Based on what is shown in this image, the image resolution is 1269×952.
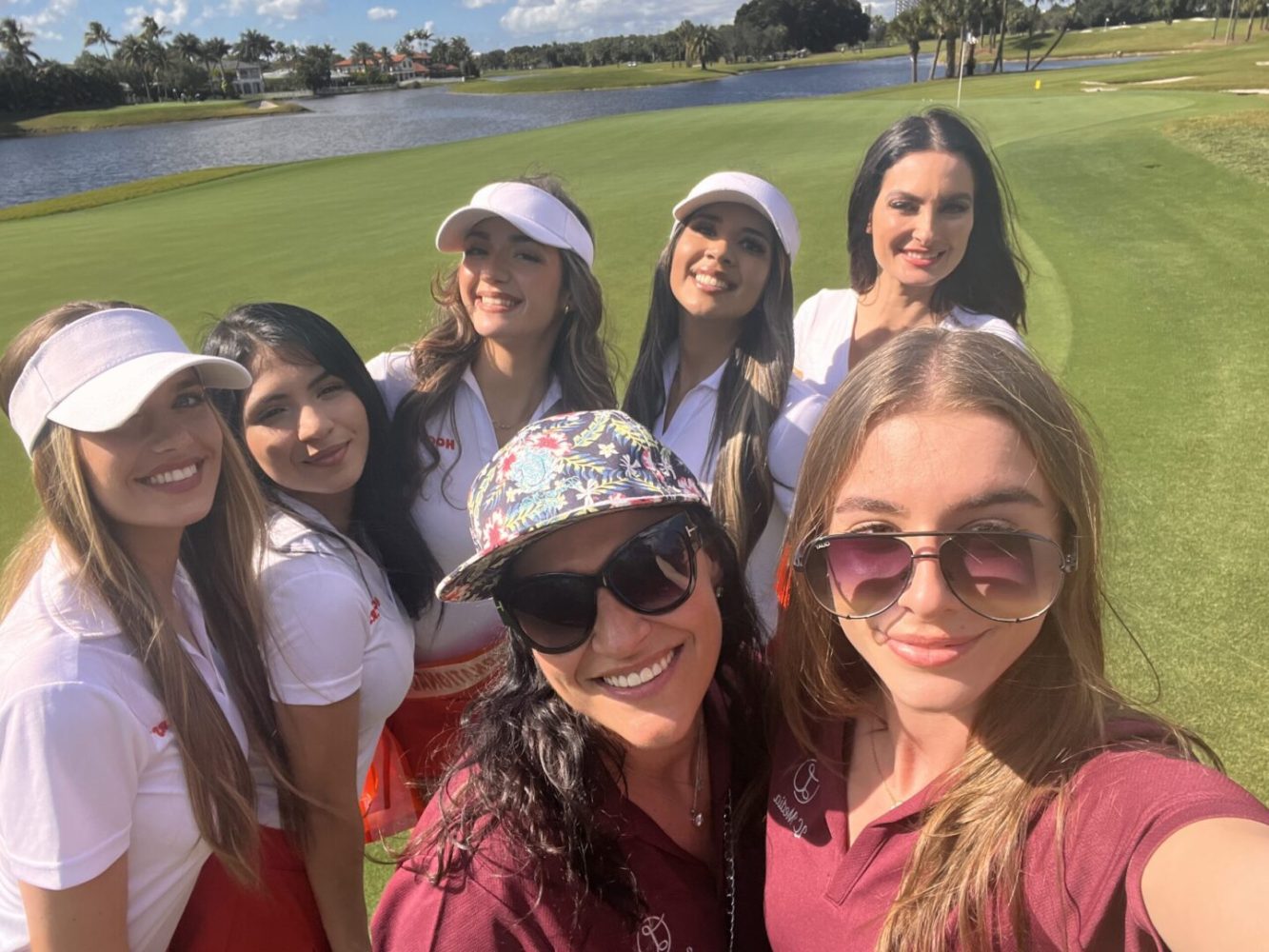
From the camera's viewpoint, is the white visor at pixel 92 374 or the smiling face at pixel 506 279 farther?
the smiling face at pixel 506 279

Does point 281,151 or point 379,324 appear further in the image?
point 281,151

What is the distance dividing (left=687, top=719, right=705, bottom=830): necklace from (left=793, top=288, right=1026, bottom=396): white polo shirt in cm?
190

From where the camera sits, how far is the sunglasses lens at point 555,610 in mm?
1471

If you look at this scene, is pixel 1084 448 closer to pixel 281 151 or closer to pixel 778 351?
pixel 778 351

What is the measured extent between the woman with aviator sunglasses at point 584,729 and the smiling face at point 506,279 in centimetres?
159

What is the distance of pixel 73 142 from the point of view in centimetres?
4512

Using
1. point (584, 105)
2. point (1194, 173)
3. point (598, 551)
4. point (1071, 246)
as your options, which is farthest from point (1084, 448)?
point (584, 105)

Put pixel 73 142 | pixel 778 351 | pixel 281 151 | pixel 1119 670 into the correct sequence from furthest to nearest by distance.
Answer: pixel 73 142 < pixel 281 151 < pixel 1119 670 < pixel 778 351

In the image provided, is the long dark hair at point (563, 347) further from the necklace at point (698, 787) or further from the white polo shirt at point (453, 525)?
the necklace at point (698, 787)

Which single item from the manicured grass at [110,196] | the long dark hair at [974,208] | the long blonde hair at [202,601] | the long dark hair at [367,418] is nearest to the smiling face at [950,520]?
the long blonde hair at [202,601]

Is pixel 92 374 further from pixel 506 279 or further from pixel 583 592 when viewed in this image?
pixel 506 279

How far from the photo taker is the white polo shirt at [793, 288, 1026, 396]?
3.38 metres

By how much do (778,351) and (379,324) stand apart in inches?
233

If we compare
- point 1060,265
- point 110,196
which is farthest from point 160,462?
point 110,196
